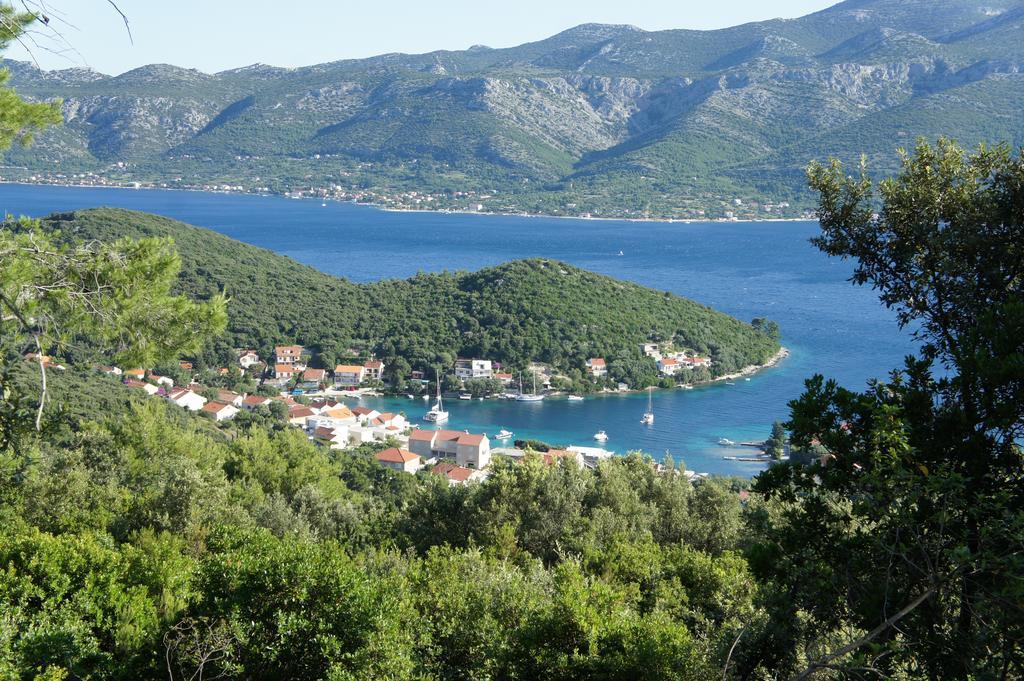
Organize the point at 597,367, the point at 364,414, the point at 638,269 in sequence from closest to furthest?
the point at 364,414 < the point at 597,367 < the point at 638,269

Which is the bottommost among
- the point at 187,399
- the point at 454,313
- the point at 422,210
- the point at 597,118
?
the point at 187,399

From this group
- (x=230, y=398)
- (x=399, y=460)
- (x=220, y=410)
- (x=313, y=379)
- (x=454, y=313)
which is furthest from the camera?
(x=454, y=313)

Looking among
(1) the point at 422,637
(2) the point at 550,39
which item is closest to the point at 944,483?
(1) the point at 422,637

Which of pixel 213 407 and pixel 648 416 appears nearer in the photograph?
pixel 213 407

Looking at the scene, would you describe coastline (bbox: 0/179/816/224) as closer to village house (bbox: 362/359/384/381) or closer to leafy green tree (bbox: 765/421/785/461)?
village house (bbox: 362/359/384/381)

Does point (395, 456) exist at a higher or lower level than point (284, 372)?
higher

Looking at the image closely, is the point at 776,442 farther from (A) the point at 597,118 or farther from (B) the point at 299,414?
Answer: (A) the point at 597,118

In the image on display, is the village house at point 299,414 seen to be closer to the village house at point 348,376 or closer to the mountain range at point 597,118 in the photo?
the village house at point 348,376

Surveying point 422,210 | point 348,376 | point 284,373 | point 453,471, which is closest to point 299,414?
point 348,376
